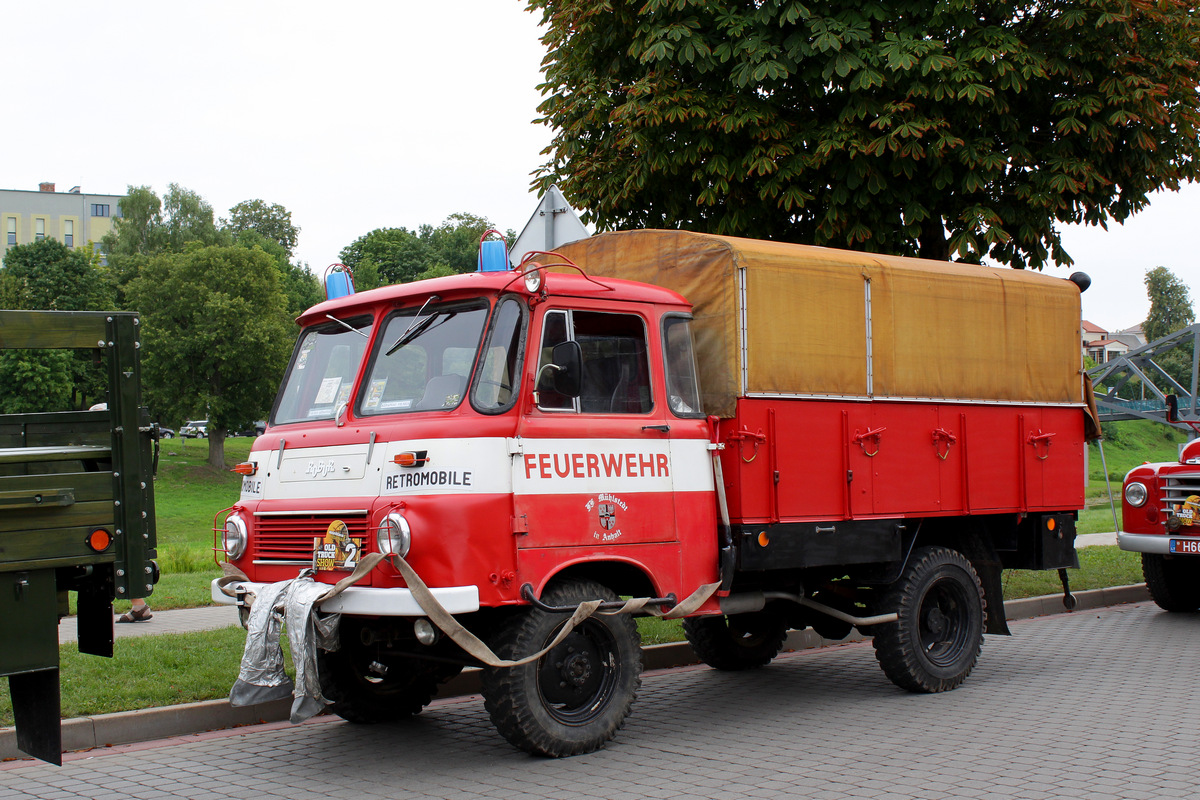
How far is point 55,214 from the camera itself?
355 feet

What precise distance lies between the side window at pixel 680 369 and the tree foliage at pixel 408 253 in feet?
243

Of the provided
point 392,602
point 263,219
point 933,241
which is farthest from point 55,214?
point 392,602

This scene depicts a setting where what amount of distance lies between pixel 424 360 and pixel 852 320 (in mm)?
3178

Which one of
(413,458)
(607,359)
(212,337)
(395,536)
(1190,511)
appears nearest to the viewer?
(395,536)

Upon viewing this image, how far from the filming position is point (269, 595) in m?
6.43

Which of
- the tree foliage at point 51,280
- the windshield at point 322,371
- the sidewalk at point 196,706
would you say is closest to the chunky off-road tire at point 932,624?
the sidewalk at point 196,706

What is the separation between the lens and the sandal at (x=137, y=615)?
10.9 m

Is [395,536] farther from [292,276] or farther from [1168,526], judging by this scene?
[292,276]

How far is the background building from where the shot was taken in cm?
10606

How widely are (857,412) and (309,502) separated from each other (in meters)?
3.84

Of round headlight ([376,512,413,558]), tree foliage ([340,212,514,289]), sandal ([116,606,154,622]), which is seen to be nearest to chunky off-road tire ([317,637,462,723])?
round headlight ([376,512,413,558])

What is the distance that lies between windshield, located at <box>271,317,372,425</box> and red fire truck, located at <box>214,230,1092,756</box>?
21mm

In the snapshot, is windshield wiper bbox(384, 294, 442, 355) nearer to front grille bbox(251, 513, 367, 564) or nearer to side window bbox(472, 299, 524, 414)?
side window bbox(472, 299, 524, 414)

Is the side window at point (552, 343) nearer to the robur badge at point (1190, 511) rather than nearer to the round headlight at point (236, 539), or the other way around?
the round headlight at point (236, 539)
